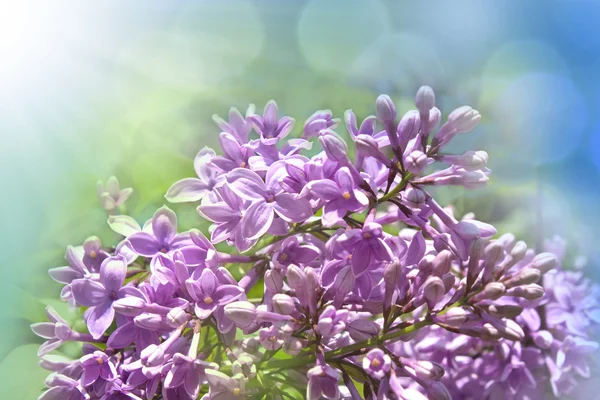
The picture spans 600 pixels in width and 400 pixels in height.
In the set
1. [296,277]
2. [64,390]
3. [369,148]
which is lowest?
[64,390]

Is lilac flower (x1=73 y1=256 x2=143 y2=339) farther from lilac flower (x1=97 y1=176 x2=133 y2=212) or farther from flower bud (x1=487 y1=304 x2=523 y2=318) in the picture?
flower bud (x1=487 y1=304 x2=523 y2=318)

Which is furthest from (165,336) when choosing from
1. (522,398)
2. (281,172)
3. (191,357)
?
(522,398)

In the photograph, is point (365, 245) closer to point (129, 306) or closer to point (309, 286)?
point (309, 286)

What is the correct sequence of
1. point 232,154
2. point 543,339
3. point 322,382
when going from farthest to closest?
point 543,339, point 232,154, point 322,382

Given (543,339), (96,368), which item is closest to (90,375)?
A: (96,368)

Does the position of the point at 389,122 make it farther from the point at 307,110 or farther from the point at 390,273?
the point at 307,110

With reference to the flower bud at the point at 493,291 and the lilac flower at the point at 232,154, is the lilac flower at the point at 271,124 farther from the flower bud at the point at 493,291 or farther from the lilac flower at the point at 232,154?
the flower bud at the point at 493,291

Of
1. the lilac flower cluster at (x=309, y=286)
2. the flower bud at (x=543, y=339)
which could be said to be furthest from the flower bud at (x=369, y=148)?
the flower bud at (x=543, y=339)
